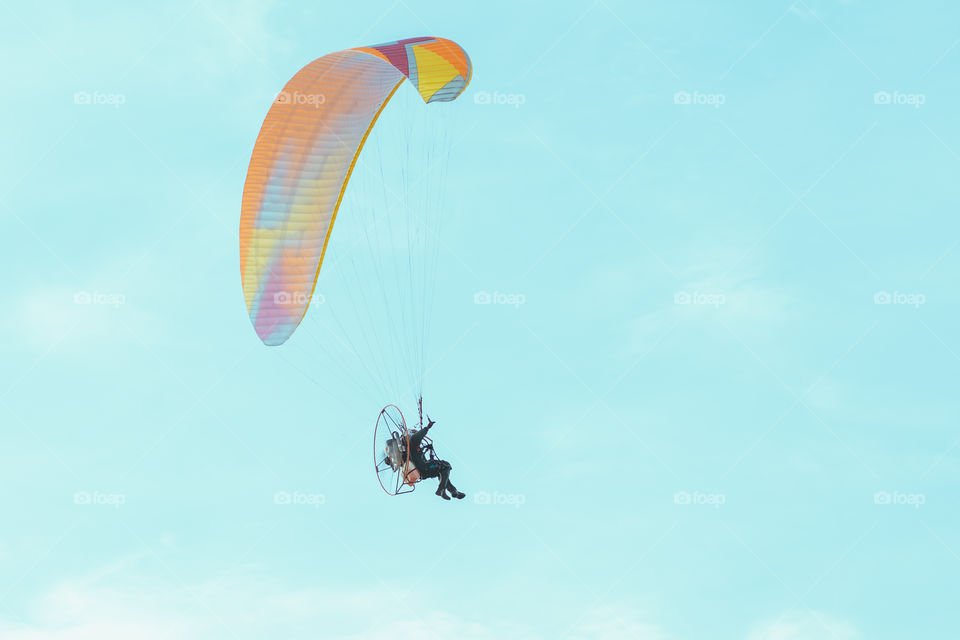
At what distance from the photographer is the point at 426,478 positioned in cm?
3050

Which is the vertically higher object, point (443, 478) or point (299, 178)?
point (299, 178)

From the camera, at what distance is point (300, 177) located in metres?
32.5

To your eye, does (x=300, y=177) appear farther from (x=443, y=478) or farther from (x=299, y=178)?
(x=443, y=478)

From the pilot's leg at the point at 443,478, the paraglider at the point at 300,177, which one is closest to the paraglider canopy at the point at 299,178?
the paraglider at the point at 300,177

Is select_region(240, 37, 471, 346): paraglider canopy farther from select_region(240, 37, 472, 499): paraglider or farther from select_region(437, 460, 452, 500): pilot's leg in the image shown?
select_region(437, 460, 452, 500): pilot's leg

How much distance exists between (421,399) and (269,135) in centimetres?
612

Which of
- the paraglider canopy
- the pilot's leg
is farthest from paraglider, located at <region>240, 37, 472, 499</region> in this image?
the pilot's leg

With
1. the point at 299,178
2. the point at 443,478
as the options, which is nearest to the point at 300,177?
the point at 299,178

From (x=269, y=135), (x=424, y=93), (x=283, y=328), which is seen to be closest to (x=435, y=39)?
(x=424, y=93)

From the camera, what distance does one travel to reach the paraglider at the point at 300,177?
3234cm

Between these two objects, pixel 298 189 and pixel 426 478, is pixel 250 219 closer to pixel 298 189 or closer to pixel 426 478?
pixel 298 189

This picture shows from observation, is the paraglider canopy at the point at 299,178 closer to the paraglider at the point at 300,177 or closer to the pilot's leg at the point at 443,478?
the paraglider at the point at 300,177

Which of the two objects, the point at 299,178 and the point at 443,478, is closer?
the point at 443,478

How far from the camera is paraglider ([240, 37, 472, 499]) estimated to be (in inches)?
1273
